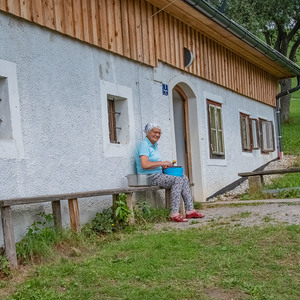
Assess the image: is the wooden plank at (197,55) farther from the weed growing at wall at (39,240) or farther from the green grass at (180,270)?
the weed growing at wall at (39,240)

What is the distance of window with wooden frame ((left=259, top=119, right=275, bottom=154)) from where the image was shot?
49.5ft

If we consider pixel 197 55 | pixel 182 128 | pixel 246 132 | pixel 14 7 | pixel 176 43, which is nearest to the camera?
pixel 14 7

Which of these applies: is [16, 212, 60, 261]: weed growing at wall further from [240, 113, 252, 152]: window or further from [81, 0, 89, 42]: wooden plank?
[240, 113, 252, 152]: window

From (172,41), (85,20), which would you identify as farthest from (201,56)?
(85,20)

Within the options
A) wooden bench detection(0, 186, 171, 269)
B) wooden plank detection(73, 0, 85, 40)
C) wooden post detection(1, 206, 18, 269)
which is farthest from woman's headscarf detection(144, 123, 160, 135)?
wooden post detection(1, 206, 18, 269)

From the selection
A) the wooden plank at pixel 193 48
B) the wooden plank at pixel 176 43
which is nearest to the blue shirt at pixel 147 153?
the wooden plank at pixel 176 43

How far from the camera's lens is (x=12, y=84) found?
229 inches

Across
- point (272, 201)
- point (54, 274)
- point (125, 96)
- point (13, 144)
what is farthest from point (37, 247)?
point (272, 201)

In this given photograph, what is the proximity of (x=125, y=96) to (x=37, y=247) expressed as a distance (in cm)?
340

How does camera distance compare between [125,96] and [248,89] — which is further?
[248,89]

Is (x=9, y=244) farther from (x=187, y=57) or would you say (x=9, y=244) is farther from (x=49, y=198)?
(x=187, y=57)

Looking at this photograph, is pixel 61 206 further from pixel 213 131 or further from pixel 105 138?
pixel 213 131

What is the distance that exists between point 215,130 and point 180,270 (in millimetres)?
7193

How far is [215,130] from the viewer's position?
11.7 meters
